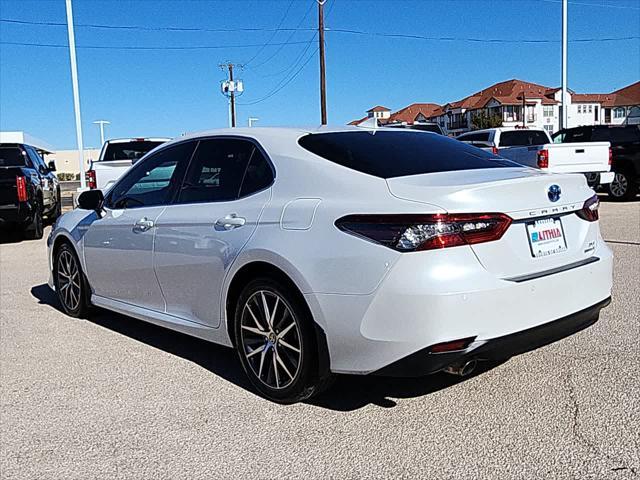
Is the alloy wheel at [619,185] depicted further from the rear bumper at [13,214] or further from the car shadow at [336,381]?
the car shadow at [336,381]

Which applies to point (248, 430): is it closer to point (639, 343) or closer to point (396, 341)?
point (396, 341)

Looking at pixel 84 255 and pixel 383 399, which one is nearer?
pixel 383 399

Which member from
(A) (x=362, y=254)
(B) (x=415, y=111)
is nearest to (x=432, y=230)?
(A) (x=362, y=254)

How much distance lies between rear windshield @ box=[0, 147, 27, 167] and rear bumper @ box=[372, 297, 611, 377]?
12.7m

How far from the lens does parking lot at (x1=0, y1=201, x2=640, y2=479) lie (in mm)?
3209

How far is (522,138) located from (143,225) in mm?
15120

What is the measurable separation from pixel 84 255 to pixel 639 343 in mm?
4459

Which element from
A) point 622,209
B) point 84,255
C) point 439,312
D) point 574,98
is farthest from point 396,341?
point 574,98

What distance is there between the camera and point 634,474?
2.98 metres

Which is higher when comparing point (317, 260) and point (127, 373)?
point (317, 260)

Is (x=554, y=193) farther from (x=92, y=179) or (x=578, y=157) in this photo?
(x=578, y=157)

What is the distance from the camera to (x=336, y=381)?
4312 mm

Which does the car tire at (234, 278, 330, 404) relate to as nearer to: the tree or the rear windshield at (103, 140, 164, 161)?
the rear windshield at (103, 140, 164, 161)

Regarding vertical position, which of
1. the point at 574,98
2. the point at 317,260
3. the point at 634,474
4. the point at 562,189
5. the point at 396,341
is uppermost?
the point at 574,98
